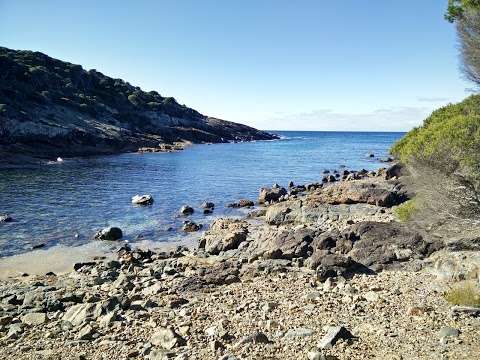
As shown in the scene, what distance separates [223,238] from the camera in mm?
23109

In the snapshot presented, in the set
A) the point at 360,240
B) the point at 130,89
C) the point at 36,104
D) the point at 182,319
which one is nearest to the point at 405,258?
the point at 360,240

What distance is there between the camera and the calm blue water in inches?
1105

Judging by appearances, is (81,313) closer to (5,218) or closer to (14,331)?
(14,331)

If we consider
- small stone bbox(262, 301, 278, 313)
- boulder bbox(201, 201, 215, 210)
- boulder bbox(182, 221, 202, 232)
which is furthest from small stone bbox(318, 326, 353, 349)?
boulder bbox(201, 201, 215, 210)

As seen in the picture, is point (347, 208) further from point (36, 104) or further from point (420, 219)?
point (36, 104)

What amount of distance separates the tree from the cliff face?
63888 mm

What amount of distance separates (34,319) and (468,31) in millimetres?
17910

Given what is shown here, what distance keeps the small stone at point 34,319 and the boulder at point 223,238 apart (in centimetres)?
985

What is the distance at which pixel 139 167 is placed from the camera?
6450 centimetres

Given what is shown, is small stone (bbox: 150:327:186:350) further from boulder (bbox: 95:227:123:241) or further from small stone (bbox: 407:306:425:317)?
boulder (bbox: 95:227:123:241)

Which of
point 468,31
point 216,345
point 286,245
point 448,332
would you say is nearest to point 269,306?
point 216,345

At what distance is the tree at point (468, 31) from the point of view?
13.5 metres

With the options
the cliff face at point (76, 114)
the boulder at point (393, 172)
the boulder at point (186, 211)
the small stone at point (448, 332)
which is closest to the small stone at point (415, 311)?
the small stone at point (448, 332)

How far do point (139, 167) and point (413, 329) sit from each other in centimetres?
5763
